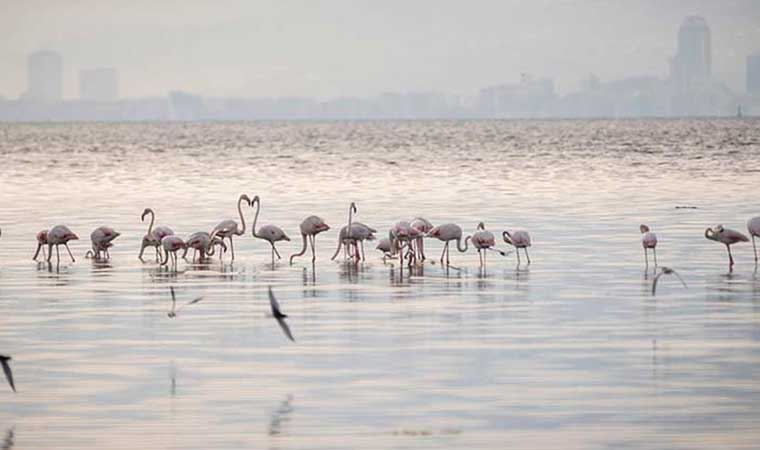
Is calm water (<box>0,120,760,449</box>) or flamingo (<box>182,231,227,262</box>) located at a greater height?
flamingo (<box>182,231,227,262</box>)

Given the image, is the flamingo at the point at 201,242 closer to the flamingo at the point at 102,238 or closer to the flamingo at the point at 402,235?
the flamingo at the point at 102,238

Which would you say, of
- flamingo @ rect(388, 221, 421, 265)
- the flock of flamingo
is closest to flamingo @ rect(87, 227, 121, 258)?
the flock of flamingo

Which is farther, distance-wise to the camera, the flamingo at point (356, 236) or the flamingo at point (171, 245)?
the flamingo at point (356, 236)

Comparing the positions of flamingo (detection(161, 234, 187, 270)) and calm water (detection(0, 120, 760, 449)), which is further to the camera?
flamingo (detection(161, 234, 187, 270))

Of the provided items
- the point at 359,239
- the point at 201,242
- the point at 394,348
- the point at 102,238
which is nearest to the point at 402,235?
the point at 359,239

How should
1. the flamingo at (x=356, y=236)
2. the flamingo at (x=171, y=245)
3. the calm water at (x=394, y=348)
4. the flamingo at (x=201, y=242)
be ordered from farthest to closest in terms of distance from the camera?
the flamingo at (x=201, y=242)
the flamingo at (x=356, y=236)
the flamingo at (x=171, y=245)
the calm water at (x=394, y=348)

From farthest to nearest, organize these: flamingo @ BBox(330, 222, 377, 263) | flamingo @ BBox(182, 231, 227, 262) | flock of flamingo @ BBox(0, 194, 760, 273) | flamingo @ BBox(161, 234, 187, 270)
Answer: flamingo @ BBox(182, 231, 227, 262) < flamingo @ BBox(330, 222, 377, 263) < flamingo @ BBox(161, 234, 187, 270) < flock of flamingo @ BBox(0, 194, 760, 273)

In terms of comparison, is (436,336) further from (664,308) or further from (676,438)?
(676,438)

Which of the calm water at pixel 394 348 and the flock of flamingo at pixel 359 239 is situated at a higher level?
the flock of flamingo at pixel 359 239

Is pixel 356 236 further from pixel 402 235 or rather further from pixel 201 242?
pixel 201 242

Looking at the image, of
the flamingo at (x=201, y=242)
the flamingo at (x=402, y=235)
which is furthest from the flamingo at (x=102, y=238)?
the flamingo at (x=402, y=235)

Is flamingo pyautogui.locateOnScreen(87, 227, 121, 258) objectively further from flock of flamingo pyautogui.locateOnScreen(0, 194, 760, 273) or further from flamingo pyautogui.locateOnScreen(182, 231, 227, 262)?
flamingo pyautogui.locateOnScreen(182, 231, 227, 262)

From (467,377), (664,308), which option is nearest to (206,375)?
(467,377)

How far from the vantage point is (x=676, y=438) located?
→ 38.1 ft
